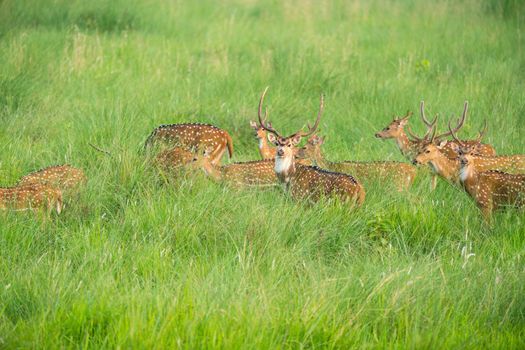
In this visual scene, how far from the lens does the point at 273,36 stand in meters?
13.0

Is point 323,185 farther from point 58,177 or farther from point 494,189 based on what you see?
point 58,177

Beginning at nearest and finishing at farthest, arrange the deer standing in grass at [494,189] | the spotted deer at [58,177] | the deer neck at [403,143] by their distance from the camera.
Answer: the spotted deer at [58,177], the deer standing in grass at [494,189], the deer neck at [403,143]

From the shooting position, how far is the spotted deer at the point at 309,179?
688 cm

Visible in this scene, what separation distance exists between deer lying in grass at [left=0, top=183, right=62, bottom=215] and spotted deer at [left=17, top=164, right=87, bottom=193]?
0.61ft

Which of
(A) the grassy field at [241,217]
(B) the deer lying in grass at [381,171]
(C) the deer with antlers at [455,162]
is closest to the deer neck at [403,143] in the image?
(A) the grassy field at [241,217]

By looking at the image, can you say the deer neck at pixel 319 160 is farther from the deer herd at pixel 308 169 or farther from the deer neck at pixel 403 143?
the deer neck at pixel 403 143

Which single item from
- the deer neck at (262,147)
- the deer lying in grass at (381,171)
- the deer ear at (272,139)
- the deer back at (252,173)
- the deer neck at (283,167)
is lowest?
the deer neck at (262,147)

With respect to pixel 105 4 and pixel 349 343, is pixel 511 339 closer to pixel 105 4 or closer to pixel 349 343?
pixel 349 343

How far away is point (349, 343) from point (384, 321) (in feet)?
0.91

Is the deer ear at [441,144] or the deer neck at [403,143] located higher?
the deer ear at [441,144]

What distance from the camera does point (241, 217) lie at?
6.18m

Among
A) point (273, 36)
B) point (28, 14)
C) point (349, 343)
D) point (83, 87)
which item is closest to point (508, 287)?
point (349, 343)

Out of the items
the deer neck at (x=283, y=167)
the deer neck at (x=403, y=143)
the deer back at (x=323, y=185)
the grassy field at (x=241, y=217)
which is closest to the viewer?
the grassy field at (x=241, y=217)

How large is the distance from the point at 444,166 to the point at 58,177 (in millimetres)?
3276
